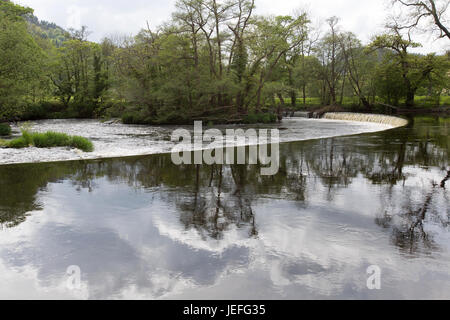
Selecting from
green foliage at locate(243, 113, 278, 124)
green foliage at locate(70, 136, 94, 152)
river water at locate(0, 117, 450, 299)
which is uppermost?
green foliage at locate(243, 113, 278, 124)

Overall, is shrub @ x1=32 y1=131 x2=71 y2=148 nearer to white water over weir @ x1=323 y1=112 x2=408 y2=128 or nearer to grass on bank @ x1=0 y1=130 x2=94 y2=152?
grass on bank @ x1=0 y1=130 x2=94 y2=152

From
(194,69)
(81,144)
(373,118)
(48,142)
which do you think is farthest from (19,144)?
(373,118)

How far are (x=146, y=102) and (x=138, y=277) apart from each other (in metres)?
30.5

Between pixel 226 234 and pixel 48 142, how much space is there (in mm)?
11621

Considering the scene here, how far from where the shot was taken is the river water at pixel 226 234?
3766 millimetres

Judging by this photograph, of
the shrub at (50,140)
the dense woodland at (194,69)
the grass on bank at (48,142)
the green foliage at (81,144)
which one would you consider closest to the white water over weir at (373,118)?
the dense woodland at (194,69)

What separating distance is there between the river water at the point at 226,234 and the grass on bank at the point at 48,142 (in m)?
4.72

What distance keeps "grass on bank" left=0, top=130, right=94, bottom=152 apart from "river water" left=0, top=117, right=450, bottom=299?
186 inches

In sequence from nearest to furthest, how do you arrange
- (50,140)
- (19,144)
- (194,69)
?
(19,144) → (50,140) → (194,69)

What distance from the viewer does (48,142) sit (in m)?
14.1

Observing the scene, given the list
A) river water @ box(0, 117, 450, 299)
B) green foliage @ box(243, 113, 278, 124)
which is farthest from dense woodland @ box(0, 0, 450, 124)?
river water @ box(0, 117, 450, 299)

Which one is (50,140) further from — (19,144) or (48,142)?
(19,144)

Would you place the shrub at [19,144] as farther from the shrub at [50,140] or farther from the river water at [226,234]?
the river water at [226,234]

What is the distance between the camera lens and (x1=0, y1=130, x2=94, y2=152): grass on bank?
14055mm
